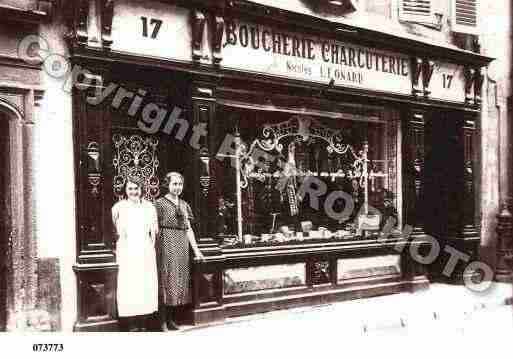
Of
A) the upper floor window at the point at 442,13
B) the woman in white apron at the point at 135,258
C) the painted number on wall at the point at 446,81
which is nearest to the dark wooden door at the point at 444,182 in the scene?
the painted number on wall at the point at 446,81

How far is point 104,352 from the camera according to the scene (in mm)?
5172

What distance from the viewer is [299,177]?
8414 mm

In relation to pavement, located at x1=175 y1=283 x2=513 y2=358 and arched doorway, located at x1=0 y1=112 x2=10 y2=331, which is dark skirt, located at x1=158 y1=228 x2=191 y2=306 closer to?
pavement, located at x1=175 y1=283 x2=513 y2=358

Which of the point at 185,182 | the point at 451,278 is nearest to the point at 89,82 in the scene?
the point at 185,182

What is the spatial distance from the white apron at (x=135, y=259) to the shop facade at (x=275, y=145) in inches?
5.8

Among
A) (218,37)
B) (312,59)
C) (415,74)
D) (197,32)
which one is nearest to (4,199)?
(197,32)

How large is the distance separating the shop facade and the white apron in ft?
Result: 0.49

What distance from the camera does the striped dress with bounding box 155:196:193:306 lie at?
21.9ft

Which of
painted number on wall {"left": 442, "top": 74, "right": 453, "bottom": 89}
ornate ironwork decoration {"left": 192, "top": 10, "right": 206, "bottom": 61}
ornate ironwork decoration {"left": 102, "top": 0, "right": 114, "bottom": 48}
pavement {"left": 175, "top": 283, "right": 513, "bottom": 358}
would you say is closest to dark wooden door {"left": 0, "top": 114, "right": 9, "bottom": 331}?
ornate ironwork decoration {"left": 102, "top": 0, "right": 114, "bottom": 48}

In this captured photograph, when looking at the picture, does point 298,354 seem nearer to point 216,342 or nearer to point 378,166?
point 216,342

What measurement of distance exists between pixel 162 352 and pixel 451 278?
6318 millimetres

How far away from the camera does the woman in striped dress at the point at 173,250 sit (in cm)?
668

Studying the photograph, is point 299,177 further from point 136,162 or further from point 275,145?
point 136,162

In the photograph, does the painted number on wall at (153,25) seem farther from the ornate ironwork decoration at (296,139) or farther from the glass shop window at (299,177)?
the ornate ironwork decoration at (296,139)
